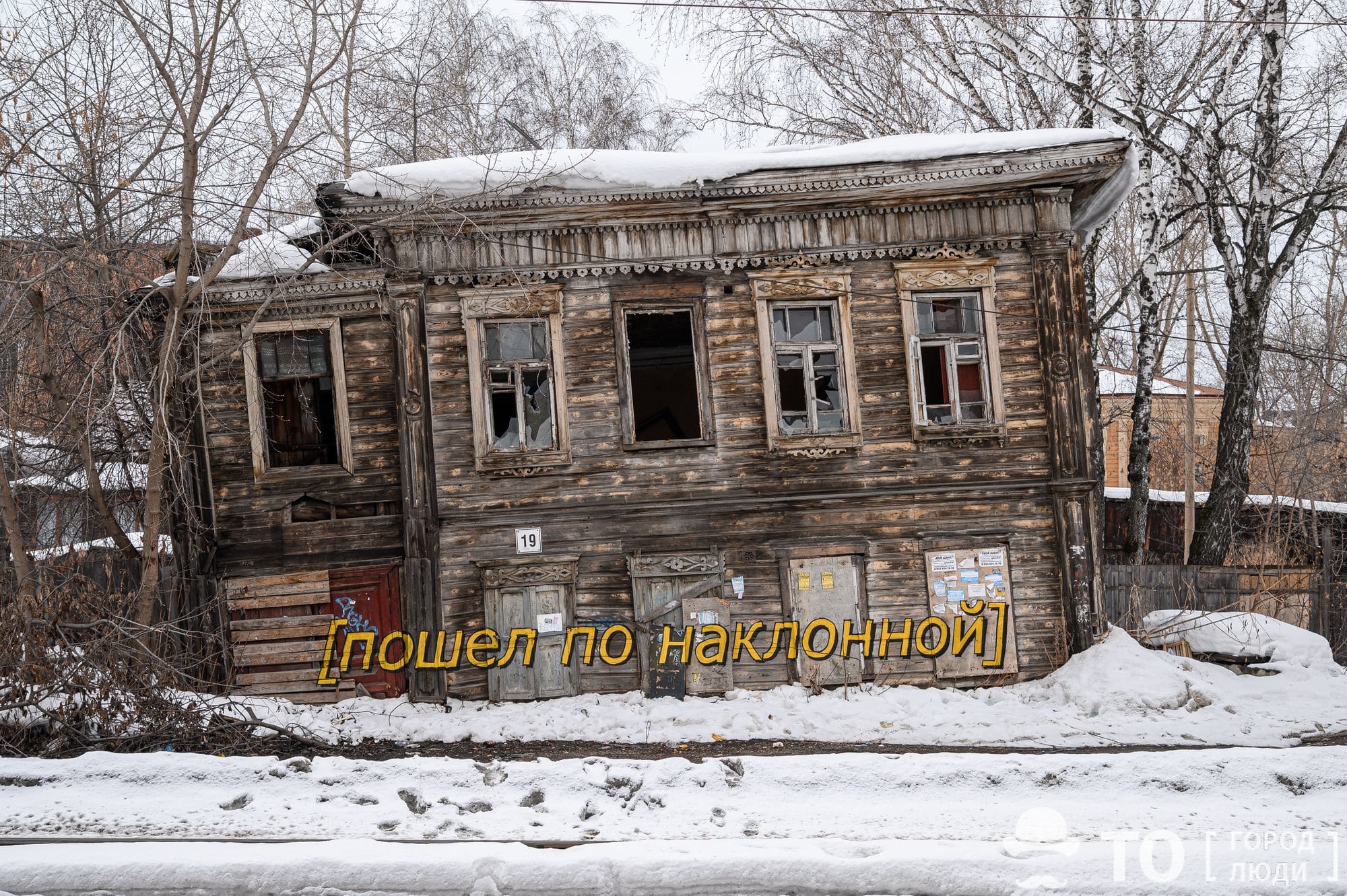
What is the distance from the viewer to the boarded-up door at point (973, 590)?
37.8ft

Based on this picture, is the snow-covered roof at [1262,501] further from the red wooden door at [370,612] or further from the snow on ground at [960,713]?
the red wooden door at [370,612]

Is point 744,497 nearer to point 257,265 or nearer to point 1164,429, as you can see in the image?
point 257,265

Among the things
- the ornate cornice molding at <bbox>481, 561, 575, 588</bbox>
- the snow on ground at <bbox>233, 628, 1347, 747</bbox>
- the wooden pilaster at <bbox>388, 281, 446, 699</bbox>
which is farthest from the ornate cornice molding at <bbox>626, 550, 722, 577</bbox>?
the wooden pilaster at <bbox>388, 281, 446, 699</bbox>

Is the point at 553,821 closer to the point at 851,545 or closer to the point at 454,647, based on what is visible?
the point at 454,647

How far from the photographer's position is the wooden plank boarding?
11531 millimetres

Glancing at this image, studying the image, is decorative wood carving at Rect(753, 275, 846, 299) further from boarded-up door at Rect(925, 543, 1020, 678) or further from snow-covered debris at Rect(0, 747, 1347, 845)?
snow-covered debris at Rect(0, 747, 1347, 845)

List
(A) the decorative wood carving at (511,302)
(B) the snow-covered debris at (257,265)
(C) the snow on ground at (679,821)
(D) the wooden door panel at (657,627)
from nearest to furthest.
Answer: (C) the snow on ground at (679,821) → (D) the wooden door panel at (657,627) → (A) the decorative wood carving at (511,302) → (B) the snow-covered debris at (257,265)

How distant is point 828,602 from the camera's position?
38.1 feet

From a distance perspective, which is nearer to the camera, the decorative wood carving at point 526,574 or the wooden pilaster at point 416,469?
the wooden pilaster at point 416,469

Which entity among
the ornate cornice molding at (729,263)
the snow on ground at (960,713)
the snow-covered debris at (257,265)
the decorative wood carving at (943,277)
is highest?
the snow-covered debris at (257,265)

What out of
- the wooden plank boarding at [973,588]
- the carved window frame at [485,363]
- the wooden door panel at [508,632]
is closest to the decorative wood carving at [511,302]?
the carved window frame at [485,363]

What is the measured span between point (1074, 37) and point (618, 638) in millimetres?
12646

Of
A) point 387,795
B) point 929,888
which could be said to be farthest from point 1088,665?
point 387,795

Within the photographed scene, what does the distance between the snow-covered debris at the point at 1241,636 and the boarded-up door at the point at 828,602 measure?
388 centimetres
